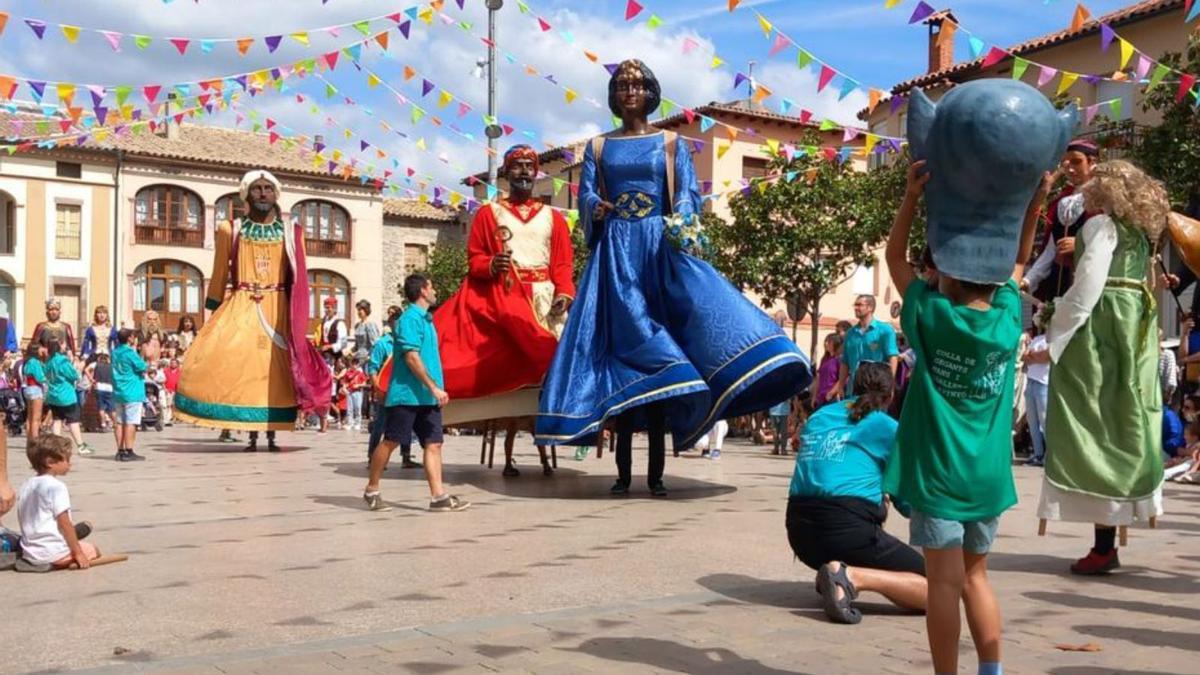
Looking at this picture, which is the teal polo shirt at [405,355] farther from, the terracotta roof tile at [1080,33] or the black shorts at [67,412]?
the terracotta roof tile at [1080,33]

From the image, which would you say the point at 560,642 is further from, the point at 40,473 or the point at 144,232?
the point at 144,232

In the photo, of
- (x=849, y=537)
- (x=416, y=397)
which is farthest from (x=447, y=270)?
(x=849, y=537)

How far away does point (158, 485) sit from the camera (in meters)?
9.62

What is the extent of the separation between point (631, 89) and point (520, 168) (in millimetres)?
1304

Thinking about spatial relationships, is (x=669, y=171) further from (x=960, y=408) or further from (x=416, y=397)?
(x=960, y=408)

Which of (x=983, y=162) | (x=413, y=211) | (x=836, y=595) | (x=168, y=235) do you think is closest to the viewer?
(x=983, y=162)

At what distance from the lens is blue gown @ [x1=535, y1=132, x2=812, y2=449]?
8453 mm

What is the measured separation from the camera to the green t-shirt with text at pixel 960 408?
3.54 m

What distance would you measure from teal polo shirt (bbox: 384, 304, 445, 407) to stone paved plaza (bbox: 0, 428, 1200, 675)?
2.31 feet

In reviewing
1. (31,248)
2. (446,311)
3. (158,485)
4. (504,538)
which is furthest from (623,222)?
(31,248)

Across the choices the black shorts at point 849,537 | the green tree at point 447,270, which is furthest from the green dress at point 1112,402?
the green tree at point 447,270

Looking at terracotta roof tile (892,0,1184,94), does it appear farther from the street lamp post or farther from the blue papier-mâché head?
the blue papier-mâché head

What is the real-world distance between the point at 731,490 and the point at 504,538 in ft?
9.76

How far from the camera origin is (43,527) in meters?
5.90
